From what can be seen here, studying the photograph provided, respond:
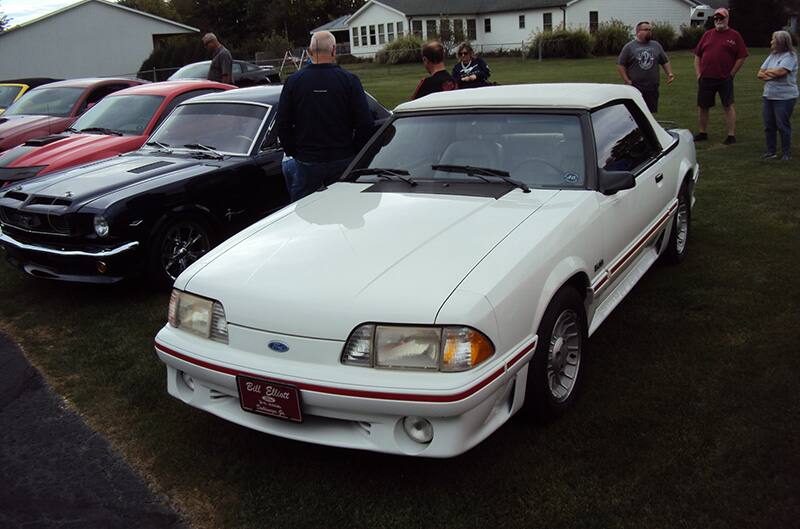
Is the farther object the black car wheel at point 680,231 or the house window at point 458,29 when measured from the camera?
the house window at point 458,29

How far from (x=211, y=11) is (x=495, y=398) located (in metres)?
70.4

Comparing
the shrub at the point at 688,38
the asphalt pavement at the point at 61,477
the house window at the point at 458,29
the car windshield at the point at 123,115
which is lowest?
the asphalt pavement at the point at 61,477

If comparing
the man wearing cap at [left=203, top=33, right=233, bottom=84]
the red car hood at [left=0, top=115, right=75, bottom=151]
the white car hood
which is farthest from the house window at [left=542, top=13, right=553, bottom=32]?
the white car hood

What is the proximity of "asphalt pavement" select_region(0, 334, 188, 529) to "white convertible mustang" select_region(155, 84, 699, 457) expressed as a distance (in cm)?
47

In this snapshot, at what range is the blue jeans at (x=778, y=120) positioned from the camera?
8.87 metres

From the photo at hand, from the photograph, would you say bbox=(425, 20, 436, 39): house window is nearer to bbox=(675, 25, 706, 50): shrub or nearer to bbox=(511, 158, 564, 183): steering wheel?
bbox=(675, 25, 706, 50): shrub

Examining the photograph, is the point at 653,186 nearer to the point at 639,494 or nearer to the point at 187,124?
the point at 639,494

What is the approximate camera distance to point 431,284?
9.53ft

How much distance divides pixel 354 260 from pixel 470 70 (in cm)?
546

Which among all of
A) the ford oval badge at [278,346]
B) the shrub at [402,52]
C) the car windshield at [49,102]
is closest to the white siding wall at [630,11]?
the shrub at [402,52]

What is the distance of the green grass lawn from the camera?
9.41 feet

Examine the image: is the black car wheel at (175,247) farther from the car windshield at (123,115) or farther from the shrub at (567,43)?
the shrub at (567,43)

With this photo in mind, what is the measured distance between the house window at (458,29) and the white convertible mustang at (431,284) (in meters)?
43.7

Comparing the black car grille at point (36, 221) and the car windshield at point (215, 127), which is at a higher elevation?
the car windshield at point (215, 127)
